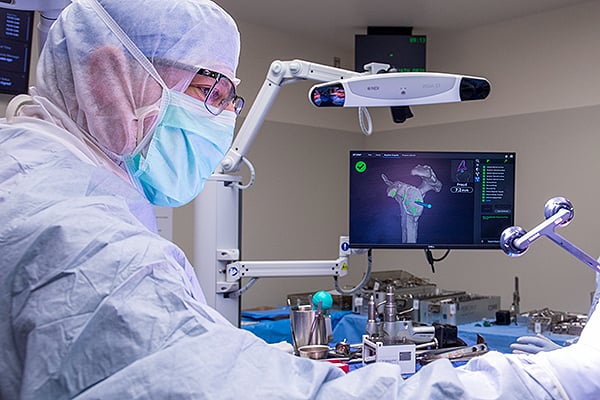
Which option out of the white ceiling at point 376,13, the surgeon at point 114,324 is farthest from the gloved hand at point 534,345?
the white ceiling at point 376,13

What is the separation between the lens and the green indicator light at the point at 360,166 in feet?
7.39

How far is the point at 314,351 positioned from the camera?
72.8 inches

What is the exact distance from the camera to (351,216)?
2.25m

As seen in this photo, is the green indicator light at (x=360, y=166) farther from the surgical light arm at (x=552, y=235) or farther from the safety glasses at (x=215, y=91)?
the safety glasses at (x=215, y=91)

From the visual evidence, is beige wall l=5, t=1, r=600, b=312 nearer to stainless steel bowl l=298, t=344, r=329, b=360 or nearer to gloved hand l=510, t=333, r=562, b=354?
stainless steel bowl l=298, t=344, r=329, b=360

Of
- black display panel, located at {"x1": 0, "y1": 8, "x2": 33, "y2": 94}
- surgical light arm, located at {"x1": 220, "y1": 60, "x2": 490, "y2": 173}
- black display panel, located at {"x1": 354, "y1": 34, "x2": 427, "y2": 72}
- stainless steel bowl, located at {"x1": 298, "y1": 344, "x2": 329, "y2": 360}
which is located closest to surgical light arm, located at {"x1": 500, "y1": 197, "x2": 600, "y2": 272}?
surgical light arm, located at {"x1": 220, "y1": 60, "x2": 490, "y2": 173}

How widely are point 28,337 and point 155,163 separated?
1.88 feet

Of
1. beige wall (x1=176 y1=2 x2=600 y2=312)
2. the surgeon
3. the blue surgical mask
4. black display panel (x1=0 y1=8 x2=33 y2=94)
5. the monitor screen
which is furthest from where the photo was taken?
beige wall (x1=176 y1=2 x2=600 y2=312)

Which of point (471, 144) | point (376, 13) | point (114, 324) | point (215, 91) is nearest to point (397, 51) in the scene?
point (376, 13)

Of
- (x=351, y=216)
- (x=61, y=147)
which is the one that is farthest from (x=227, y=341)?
(x=351, y=216)

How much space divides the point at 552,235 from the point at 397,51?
309 centimetres

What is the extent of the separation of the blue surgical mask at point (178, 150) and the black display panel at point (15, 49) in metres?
2.15

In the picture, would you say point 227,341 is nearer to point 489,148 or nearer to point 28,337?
point 28,337

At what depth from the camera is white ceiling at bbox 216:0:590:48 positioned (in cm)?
401
